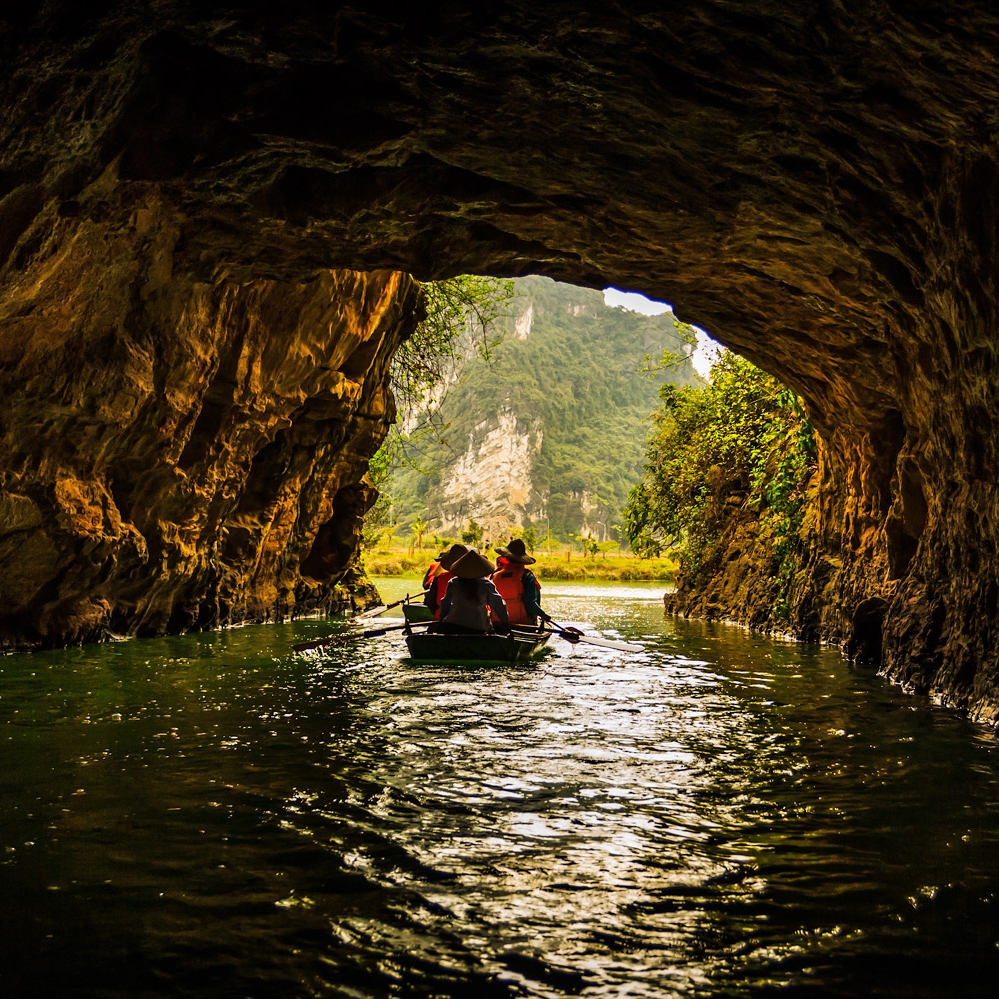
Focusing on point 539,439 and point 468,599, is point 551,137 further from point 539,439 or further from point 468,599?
point 539,439

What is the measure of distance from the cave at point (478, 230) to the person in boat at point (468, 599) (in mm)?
3648

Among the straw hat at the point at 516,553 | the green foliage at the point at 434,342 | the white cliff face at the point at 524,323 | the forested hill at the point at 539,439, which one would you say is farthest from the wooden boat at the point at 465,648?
the white cliff face at the point at 524,323

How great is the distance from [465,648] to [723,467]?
46.2 feet

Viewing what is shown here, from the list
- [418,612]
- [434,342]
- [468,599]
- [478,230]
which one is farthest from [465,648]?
[434,342]

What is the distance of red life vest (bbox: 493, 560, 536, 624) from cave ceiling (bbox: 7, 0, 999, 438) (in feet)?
16.0

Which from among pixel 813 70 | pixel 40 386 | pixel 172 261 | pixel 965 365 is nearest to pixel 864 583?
pixel 965 365

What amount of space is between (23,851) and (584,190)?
690 cm

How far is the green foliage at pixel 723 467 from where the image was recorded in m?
18.0

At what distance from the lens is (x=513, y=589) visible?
14.1 metres

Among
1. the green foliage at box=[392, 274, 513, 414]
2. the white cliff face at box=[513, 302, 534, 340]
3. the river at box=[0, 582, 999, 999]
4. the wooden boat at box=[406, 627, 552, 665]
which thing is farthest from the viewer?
the white cliff face at box=[513, 302, 534, 340]

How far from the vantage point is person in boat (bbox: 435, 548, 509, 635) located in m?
11.7

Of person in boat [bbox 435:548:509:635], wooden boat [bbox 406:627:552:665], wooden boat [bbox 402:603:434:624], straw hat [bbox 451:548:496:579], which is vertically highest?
straw hat [bbox 451:548:496:579]

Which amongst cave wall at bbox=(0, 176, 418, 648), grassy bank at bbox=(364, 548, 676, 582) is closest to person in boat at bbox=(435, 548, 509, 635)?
cave wall at bbox=(0, 176, 418, 648)

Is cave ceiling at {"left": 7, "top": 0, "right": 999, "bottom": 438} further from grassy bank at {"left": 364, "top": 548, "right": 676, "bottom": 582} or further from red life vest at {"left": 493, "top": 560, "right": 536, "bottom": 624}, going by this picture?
grassy bank at {"left": 364, "top": 548, "right": 676, "bottom": 582}
